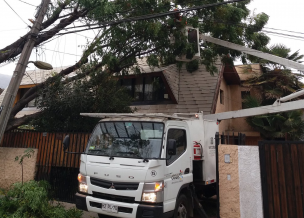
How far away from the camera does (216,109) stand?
11672mm

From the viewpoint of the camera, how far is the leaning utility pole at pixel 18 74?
6.61 metres

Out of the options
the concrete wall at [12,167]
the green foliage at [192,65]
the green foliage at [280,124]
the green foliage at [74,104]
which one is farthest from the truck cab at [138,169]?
the green foliage at [280,124]

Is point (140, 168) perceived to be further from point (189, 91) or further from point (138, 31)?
point (189, 91)

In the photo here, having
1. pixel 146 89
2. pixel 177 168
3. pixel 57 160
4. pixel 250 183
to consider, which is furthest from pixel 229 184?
pixel 146 89

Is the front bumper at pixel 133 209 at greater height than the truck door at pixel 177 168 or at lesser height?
lesser

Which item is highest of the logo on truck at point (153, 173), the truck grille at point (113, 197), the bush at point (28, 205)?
the logo on truck at point (153, 173)

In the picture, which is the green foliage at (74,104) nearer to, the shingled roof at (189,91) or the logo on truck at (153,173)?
the shingled roof at (189,91)

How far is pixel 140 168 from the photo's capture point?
13.8 feet

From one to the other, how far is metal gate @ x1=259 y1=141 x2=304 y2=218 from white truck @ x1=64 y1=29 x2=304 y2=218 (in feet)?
4.86

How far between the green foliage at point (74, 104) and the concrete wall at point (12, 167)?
1199 millimetres

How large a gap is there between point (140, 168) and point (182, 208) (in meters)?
1.49

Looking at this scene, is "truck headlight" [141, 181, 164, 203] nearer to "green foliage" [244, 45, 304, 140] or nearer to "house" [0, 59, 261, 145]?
"house" [0, 59, 261, 145]

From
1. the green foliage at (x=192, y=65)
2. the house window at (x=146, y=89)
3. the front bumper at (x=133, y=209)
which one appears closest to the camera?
the front bumper at (x=133, y=209)

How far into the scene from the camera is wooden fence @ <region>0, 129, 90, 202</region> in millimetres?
Result: 7252
